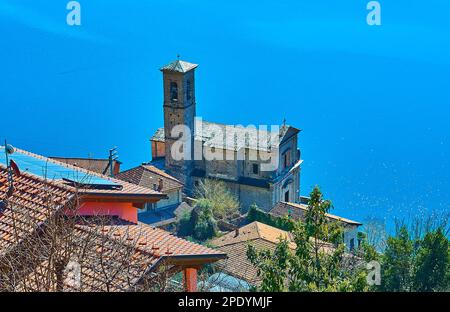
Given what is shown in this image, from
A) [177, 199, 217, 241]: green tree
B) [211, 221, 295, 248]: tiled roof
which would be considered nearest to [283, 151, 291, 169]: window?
[177, 199, 217, 241]: green tree

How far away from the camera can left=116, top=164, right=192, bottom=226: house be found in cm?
3162

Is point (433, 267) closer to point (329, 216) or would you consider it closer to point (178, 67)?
point (329, 216)

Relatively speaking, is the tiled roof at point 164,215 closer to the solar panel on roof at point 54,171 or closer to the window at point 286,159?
the window at point 286,159

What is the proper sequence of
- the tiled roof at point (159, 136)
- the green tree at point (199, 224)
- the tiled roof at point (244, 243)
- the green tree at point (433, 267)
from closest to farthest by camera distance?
the green tree at point (433, 267)
the tiled roof at point (244, 243)
the green tree at point (199, 224)
the tiled roof at point (159, 136)

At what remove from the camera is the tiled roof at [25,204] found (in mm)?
9844

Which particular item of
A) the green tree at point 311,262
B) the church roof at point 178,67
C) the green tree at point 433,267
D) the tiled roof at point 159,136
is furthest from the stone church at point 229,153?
the green tree at point 311,262

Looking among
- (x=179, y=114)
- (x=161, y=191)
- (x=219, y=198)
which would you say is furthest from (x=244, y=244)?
(x=179, y=114)

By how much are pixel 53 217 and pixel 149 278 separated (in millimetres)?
1111

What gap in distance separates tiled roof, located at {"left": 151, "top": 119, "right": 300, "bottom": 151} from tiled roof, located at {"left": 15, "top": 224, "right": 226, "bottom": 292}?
81.9 feet

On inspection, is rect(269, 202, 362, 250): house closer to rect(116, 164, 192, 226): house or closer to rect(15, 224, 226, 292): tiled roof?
rect(116, 164, 192, 226): house

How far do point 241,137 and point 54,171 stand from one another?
24155 millimetres

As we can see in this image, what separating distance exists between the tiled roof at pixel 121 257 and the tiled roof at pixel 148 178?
22.7m

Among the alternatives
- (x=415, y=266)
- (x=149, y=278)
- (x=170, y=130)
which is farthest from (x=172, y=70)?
(x=149, y=278)

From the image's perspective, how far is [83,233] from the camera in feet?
32.1
